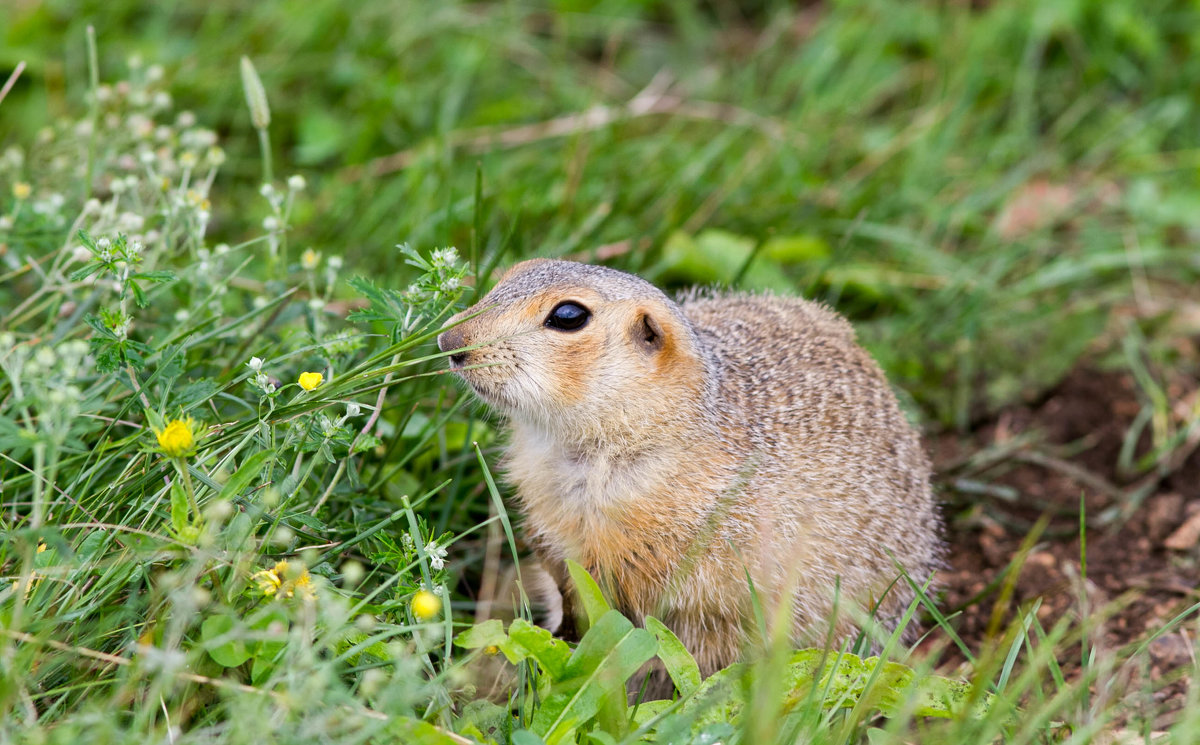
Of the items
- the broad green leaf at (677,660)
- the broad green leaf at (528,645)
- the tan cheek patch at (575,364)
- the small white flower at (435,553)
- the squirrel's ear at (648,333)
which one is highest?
the squirrel's ear at (648,333)

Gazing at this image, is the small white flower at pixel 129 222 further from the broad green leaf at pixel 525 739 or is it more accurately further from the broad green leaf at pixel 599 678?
the broad green leaf at pixel 525 739

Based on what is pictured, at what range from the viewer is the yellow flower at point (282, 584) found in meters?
2.81

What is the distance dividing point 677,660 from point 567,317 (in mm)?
1130

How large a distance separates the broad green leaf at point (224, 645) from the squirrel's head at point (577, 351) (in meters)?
1.05

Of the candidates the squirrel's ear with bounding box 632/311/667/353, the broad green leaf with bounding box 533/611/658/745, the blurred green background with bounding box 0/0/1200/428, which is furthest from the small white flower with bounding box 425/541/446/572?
the blurred green background with bounding box 0/0/1200/428

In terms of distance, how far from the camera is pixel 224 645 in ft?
9.11

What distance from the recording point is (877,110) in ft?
24.9

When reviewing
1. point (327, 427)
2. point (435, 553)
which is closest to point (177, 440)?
point (327, 427)

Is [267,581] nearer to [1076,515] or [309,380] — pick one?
[309,380]

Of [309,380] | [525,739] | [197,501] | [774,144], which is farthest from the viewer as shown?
[774,144]

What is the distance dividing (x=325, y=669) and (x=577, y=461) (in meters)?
1.56

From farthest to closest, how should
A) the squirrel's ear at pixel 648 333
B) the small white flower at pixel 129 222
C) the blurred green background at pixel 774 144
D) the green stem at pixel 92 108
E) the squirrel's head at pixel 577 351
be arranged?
the blurred green background at pixel 774 144, the green stem at pixel 92 108, the small white flower at pixel 129 222, the squirrel's ear at pixel 648 333, the squirrel's head at pixel 577 351

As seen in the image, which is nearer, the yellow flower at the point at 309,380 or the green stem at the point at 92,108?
the yellow flower at the point at 309,380

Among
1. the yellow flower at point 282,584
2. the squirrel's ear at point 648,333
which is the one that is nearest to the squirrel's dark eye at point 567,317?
the squirrel's ear at point 648,333
